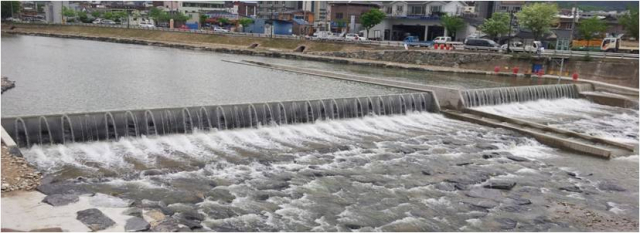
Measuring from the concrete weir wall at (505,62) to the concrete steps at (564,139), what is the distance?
20.4 metres

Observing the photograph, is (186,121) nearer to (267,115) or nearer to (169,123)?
(169,123)

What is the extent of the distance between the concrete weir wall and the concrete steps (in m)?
20.4

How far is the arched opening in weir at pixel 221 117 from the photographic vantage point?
19.0 meters

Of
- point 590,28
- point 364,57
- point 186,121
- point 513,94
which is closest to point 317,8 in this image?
point 364,57

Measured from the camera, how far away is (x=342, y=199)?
13.0 meters

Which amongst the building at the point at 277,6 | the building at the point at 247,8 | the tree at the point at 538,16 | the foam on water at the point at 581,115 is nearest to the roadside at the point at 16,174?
the foam on water at the point at 581,115

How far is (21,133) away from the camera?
604 inches

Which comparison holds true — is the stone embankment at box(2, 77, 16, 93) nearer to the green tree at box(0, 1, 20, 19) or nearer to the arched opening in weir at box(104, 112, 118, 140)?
the arched opening in weir at box(104, 112, 118, 140)

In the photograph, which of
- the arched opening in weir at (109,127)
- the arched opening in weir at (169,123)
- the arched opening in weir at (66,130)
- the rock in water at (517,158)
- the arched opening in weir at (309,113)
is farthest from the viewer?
the arched opening in weir at (309,113)

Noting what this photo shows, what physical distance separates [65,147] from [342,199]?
8.80m

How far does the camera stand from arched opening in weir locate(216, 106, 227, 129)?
749 inches

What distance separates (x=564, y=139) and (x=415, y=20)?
2115 inches

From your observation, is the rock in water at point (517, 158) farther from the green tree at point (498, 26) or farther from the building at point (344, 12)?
the building at point (344, 12)

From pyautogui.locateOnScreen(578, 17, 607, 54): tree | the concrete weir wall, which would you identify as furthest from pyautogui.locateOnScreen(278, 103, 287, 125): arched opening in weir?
pyautogui.locateOnScreen(578, 17, 607, 54): tree
